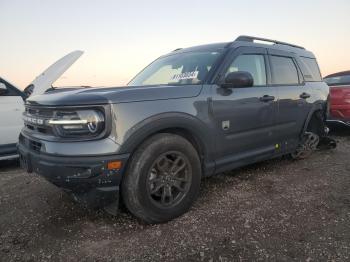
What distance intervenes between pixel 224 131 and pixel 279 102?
1.17m

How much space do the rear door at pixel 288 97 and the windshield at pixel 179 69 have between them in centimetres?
106

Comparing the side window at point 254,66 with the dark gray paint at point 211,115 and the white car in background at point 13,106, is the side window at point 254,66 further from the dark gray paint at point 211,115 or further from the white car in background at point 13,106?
the white car in background at point 13,106

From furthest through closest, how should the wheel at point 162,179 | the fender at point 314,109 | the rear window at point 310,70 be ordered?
the rear window at point 310,70 < the fender at point 314,109 < the wheel at point 162,179

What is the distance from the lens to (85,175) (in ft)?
8.66

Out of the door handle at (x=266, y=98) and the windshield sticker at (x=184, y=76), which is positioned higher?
the windshield sticker at (x=184, y=76)

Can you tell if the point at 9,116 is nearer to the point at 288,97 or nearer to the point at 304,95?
the point at 288,97

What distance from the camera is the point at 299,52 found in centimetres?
514

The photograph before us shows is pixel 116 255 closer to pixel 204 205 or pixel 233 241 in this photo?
pixel 233 241

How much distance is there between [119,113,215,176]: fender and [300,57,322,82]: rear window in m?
2.50

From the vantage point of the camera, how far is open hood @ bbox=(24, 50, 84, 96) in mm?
5574

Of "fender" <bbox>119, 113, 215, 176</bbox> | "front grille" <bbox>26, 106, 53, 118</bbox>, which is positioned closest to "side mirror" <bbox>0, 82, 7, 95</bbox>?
"front grille" <bbox>26, 106, 53, 118</bbox>

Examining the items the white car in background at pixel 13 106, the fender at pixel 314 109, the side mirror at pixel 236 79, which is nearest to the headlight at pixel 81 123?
the side mirror at pixel 236 79

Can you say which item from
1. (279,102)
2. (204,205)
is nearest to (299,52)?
(279,102)

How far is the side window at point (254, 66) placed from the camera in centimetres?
387
